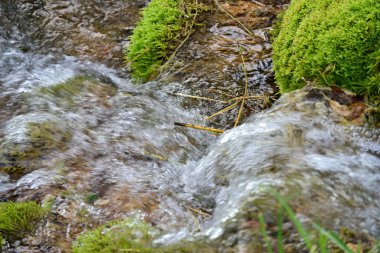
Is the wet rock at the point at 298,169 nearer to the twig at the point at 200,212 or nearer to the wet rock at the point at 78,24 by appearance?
the twig at the point at 200,212

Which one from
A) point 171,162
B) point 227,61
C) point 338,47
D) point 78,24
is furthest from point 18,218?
point 78,24

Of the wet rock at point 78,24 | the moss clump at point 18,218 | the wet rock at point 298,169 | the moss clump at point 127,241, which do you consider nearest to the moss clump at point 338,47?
the wet rock at point 298,169

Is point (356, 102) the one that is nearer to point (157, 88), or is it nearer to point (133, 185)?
point (133, 185)

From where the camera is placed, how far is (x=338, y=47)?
116 inches

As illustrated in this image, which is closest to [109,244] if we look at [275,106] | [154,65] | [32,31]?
[275,106]

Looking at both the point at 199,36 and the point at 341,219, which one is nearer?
the point at 341,219

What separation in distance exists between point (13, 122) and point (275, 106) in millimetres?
2057

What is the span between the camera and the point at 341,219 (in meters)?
2.07

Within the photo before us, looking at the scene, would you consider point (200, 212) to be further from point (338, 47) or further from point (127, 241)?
point (338, 47)

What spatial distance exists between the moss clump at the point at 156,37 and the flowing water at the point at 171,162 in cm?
46

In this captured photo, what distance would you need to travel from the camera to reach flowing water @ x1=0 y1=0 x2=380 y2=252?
2262 millimetres

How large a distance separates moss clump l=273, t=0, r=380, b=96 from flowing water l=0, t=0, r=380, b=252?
0.60 feet

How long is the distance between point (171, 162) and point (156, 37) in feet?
6.06

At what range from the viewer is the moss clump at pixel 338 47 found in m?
2.83
